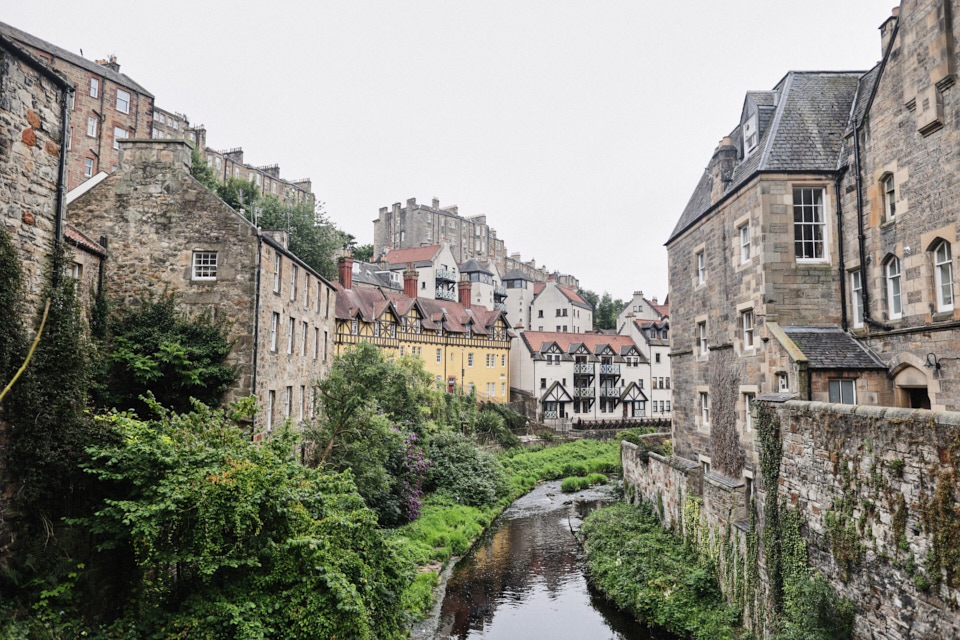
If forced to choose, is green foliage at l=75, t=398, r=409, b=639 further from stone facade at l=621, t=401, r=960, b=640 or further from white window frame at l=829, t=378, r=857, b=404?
white window frame at l=829, t=378, r=857, b=404

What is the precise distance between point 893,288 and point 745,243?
4.18 metres

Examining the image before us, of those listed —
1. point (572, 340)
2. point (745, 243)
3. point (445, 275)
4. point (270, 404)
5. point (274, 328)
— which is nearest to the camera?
point (745, 243)

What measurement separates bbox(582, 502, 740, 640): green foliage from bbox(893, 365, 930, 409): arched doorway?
257 inches

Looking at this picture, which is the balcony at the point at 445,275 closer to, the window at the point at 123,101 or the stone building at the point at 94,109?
the stone building at the point at 94,109

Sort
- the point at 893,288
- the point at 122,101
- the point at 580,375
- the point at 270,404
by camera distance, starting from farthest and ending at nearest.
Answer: the point at 580,375
the point at 122,101
the point at 270,404
the point at 893,288

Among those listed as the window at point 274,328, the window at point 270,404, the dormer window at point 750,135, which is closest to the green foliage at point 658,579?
the window at point 270,404

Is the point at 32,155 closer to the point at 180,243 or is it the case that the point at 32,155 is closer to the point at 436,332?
the point at 180,243

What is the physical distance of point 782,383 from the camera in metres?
15.6

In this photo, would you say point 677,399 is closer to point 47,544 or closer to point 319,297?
point 319,297

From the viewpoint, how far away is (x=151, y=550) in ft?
30.4

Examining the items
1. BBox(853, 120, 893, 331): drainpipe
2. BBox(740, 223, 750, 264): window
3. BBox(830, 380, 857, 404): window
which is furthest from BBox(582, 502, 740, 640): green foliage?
BBox(740, 223, 750, 264): window

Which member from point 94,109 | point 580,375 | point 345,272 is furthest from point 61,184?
point 580,375

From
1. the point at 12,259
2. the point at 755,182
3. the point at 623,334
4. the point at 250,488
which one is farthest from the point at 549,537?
the point at 623,334


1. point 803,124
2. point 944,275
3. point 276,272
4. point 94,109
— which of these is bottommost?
point 944,275
